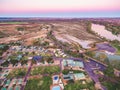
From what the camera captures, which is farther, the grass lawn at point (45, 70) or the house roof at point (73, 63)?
the house roof at point (73, 63)

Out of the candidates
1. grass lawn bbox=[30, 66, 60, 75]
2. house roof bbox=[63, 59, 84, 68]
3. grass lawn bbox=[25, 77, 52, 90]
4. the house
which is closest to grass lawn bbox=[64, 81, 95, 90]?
grass lawn bbox=[25, 77, 52, 90]

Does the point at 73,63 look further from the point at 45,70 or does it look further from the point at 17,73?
the point at 17,73

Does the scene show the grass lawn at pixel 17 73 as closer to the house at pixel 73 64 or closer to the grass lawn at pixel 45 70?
the grass lawn at pixel 45 70

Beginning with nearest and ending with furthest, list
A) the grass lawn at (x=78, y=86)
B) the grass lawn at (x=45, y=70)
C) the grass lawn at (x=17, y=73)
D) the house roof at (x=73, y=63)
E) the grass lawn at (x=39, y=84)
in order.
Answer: the grass lawn at (x=78, y=86) → the grass lawn at (x=39, y=84) → the grass lawn at (x=17, y=73) → the grass lawn at (x=45, y=70) → the house roof at (x=73, y=63)

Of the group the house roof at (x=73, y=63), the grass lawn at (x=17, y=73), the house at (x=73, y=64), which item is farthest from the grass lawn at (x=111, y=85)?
the grass lawn at (x=17, y=73)

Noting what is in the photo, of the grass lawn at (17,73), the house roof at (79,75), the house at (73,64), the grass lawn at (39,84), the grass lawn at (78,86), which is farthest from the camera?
the house at (73,64)

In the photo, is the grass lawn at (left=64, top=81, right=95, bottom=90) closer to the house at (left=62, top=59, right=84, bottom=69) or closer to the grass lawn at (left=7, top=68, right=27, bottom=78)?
the house at (left=62, top=59, right=84, bottom=69)
